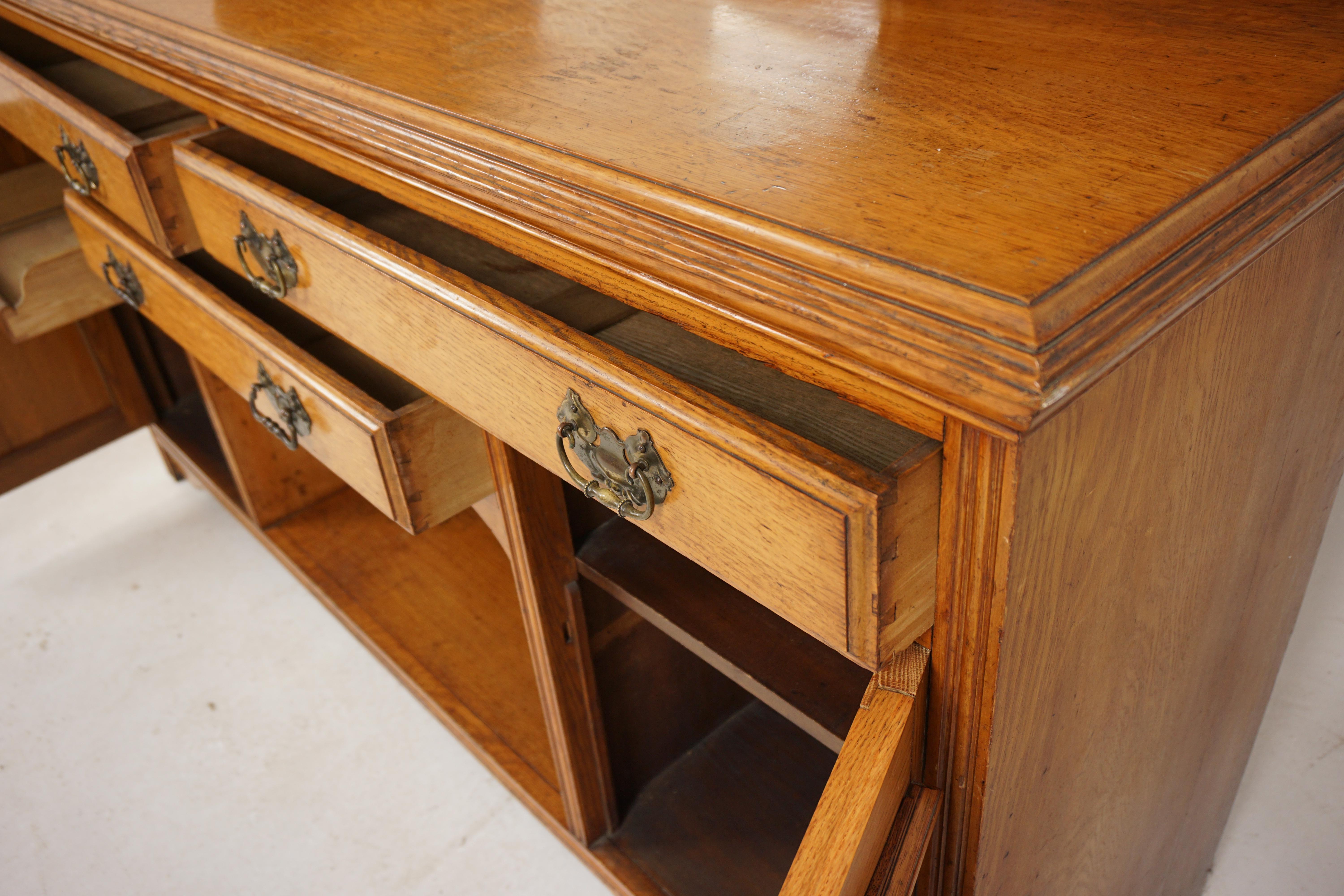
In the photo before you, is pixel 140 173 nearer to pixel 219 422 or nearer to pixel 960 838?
pixel 219 422

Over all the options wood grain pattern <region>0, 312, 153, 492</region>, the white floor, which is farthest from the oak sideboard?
wood grain pattern <region>0, 312, 153, 492</region>

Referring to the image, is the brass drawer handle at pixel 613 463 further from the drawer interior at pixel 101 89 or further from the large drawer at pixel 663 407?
the drawer interior at pixel 101 89

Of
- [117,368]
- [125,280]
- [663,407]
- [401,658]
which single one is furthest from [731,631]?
[117,368]

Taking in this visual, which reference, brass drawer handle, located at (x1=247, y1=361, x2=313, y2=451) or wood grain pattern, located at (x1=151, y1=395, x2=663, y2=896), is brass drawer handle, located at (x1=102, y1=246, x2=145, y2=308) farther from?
wood grain pattern, located at (x1=151, y1=395, x2=663, y2=896)

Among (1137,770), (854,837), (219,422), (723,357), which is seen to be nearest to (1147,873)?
(1137,770)

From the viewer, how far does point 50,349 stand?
132cm

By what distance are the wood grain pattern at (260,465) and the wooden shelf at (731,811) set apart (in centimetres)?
65

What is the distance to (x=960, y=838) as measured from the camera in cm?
54

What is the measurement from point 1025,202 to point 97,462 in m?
1.58

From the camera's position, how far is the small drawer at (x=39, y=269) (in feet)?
3.57

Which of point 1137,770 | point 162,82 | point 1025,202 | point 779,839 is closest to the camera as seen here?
point 1025,202

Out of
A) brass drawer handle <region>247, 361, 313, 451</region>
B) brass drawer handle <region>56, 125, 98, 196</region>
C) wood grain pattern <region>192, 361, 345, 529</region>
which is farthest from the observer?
wood grain pattern <region>192, 361, 345, 529</region>

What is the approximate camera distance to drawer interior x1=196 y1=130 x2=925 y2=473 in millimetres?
463

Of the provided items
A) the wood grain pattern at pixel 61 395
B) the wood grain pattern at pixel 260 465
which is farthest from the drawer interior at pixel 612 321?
the wood grain pattern at pixel 61 395
